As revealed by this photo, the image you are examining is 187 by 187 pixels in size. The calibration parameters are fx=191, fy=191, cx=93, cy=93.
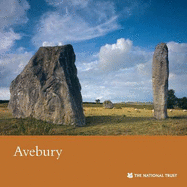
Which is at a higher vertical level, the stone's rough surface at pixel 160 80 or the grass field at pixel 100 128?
the stone's rough surface at pixel 160 80

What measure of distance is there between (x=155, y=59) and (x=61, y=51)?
6.33 metres

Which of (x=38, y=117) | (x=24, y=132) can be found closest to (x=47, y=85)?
(x=38, y=117)

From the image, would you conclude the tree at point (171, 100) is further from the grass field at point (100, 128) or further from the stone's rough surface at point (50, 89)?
the stone's rough surface at point (50, 89)

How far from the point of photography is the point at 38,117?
11156mm

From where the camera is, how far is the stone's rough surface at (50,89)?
10719 millimetres

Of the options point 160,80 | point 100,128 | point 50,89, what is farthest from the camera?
point 160,80

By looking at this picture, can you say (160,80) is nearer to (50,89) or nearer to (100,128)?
(100,128)

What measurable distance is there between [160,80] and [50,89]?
7087mm

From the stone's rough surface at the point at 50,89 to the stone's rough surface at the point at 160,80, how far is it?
200 inches

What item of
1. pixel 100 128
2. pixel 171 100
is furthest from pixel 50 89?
→ pixel 171 100

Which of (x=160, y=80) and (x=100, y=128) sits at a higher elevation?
(x=160, y=80)

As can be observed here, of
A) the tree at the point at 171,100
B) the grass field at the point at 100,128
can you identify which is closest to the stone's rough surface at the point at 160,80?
the grass field at the point at 100,128

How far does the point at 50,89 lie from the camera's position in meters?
11.1

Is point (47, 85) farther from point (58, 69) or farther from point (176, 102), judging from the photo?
point (176, 102)
